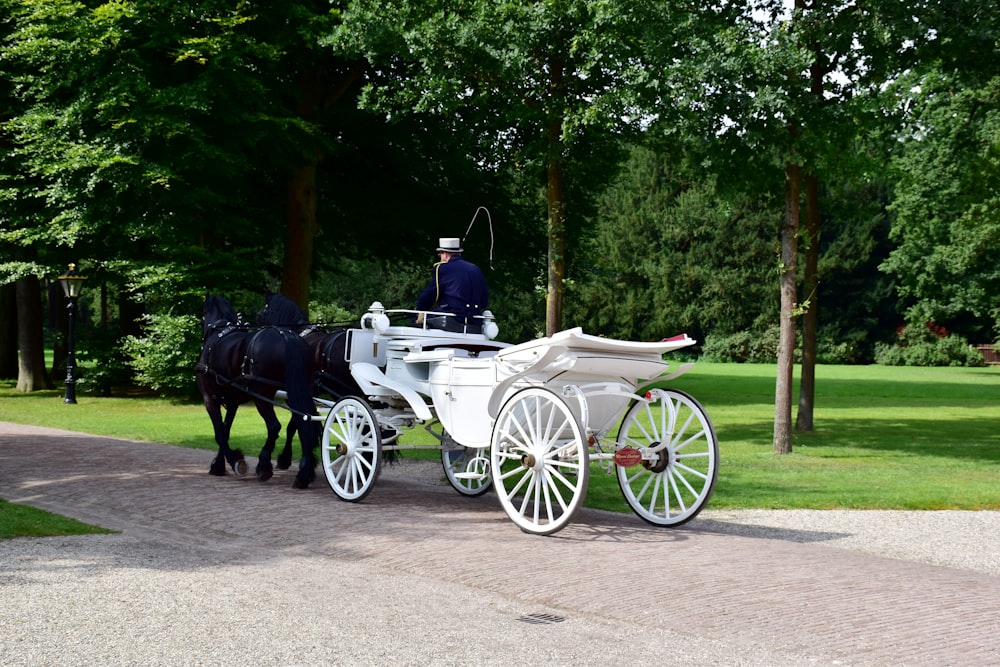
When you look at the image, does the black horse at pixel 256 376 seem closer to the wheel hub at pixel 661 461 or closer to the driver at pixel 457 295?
the driver at pixel 457 295

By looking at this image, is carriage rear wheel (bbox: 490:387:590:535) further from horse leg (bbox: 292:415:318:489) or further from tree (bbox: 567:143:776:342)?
tree (bbox: 567:143:776:342)

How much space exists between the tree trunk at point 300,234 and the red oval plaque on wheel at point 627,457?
18.9m

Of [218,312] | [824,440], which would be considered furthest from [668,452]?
[824,440]

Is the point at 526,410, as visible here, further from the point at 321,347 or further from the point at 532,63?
the point at 532,63

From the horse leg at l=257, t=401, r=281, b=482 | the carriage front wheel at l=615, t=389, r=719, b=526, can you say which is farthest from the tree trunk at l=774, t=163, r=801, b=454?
the horse leg at l=257, t=401, r=281, b=482

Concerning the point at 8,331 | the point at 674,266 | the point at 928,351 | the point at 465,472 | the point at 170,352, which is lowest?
the point at 465,472

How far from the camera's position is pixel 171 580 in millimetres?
7062

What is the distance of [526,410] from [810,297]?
32.8 feet

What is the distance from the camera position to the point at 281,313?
40.5 feet

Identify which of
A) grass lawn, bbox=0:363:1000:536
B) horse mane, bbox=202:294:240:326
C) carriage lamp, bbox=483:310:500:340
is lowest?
grass lawn, bbox=0:363:1000:536

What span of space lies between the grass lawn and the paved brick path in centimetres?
230

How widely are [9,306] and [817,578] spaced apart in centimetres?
3086

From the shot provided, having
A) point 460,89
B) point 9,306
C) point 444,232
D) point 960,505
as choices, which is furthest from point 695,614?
point 9,306

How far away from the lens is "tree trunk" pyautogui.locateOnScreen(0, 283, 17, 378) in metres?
32.8
